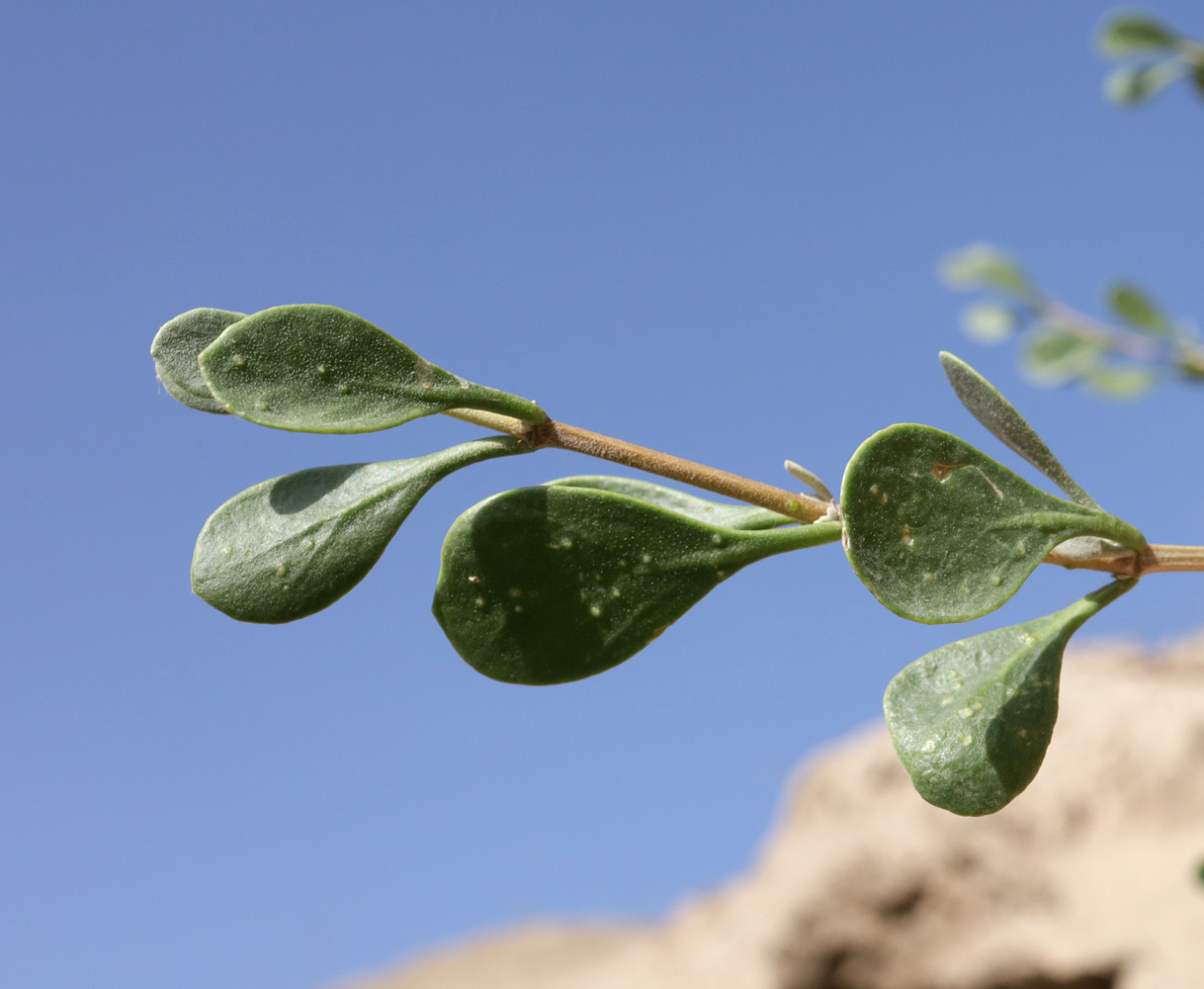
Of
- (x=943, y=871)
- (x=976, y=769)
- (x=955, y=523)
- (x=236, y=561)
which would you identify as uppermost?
(x=943, y=871)

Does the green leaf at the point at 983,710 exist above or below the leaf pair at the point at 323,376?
below

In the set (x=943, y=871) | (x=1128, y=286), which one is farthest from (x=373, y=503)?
(x=943, y=871)

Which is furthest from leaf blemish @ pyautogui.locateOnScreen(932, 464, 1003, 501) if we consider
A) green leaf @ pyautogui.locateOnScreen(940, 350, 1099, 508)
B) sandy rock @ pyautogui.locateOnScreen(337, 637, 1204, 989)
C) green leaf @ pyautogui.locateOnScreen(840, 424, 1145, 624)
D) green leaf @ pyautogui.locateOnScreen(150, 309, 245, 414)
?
sandy rock @ pyautogui.locateOnScreen(337, 637, 1204, 989)

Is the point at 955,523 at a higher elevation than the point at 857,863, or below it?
below

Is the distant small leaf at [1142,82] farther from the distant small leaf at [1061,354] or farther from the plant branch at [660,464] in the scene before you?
the plant branch at [660,464]

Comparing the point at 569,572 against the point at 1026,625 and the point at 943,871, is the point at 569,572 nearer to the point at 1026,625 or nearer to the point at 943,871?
the point at 1026,625

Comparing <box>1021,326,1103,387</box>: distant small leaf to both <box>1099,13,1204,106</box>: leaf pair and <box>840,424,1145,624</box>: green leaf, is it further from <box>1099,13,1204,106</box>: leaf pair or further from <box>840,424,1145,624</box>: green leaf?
<box>840,424,1145,624</box>: green leaf

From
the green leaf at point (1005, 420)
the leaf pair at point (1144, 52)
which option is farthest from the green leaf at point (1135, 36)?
the green leaf at point (1005, 420)
